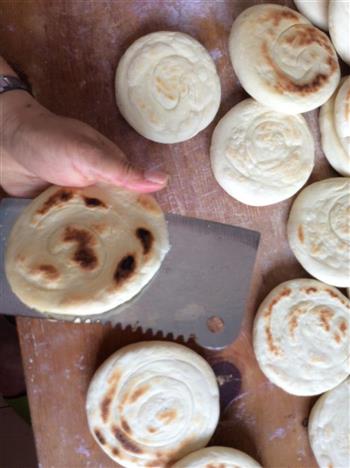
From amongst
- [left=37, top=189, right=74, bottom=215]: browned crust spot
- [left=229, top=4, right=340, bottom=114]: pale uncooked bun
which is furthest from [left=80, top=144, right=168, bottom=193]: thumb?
[left=229, top=4, right=340, bottom=114]: pale uncooked bun

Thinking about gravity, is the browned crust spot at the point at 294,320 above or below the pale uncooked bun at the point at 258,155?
below

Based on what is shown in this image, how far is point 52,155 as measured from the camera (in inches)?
63.1

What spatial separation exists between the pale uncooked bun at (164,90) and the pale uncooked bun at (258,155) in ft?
0.31

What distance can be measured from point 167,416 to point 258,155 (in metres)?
0.92

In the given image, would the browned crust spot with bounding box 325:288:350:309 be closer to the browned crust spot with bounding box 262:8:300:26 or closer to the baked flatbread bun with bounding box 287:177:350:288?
the baked flatbread bun with bounding box 287:177:350:288

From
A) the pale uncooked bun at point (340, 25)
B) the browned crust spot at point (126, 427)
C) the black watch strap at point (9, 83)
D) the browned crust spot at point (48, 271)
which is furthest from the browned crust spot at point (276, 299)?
the black watch strap at point (9, 83)

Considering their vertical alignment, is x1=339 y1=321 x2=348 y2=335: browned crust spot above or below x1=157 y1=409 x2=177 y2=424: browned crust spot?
below

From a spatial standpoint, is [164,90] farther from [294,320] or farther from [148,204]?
[294,320]

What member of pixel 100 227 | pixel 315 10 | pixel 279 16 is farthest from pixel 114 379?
pixel 315 10

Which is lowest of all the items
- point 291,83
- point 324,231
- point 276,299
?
point 276,299

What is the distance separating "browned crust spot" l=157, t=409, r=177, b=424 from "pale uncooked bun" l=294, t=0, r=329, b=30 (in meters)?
1.47

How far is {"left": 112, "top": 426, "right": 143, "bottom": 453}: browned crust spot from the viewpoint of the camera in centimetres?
167

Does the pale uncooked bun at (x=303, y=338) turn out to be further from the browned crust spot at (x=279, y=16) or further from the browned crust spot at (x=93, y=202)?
the browned crust spot at (x=279, y=16)

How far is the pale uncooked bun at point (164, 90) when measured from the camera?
182 centimetres
